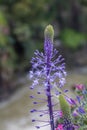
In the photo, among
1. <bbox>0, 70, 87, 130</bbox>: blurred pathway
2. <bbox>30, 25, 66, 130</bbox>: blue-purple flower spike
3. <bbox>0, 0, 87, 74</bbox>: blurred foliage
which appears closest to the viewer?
<bbox>30, 25, 66, 130</bbox>: blue-purple flower spike

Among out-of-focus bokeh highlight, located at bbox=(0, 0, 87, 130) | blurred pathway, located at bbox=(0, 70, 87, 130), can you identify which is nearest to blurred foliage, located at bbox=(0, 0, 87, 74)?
out-of-focus bokeh highlight, located at bbox=(0, 0, 87, 130)

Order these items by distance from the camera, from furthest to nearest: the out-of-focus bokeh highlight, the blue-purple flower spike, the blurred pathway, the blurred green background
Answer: the blurred green background → the out-of-focus bokeh highlight → the blurred pathway → the blue-purple flower spike

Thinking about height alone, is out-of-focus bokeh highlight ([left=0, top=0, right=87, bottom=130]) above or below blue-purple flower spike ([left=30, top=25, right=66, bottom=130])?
above

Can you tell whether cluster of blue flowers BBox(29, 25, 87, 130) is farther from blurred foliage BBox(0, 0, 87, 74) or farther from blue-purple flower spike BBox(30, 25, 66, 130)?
blurred foliage BBox(0, 0, 87, 74)

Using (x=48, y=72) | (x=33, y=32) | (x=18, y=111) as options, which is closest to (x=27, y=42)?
(x=33, y=32)

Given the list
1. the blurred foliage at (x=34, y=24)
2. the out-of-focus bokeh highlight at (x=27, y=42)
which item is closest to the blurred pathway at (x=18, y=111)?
the out-of-focus bokeh highlight at (x=27, y=42)

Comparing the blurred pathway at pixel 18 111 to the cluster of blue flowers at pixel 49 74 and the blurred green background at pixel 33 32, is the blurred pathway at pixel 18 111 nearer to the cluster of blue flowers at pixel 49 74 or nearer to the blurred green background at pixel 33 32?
the blurred green background at pixel 33 32

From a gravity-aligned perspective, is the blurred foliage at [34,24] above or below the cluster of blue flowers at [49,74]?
above
